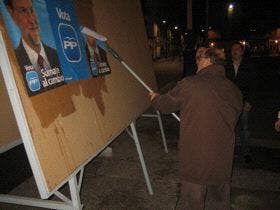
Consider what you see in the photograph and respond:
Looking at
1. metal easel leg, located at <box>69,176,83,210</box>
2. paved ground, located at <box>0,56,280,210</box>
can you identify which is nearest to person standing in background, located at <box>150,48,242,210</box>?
metal easel leg, located at <box>69,176,83,210</box>

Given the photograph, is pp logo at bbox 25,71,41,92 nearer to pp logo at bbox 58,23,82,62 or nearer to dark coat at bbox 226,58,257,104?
pp logo at bbox 58,23,82,62

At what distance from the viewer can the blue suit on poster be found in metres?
2.12

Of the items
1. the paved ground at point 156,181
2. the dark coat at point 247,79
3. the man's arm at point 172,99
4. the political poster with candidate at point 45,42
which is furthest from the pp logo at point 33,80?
the dark coat at point 247,79

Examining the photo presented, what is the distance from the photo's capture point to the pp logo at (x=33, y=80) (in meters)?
1.74

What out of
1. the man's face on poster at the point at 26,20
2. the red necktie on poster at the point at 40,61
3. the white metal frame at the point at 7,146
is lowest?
the white metal frame at the point at 7,146

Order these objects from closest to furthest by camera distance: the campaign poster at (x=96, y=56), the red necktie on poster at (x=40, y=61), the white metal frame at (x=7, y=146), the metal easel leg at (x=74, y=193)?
the red necktie on poster at (x=40, y=61), the metal easel leg at (x=74, y=193), the campaign poster at (x=96, y=56), the white metal frame at (x=7, y=146)

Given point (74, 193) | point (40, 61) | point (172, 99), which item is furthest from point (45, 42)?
point (172, 99)

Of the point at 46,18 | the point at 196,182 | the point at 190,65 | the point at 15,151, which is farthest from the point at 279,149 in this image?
the point at 46,18

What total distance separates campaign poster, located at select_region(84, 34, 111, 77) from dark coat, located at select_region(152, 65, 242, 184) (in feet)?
2.06

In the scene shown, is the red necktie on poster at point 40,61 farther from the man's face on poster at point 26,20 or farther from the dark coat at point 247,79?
the dark coat at point 247,79

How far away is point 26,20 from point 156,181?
334cm

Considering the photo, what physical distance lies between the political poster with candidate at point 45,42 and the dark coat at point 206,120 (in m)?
0.91

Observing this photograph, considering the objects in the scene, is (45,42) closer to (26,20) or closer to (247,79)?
(26,20)

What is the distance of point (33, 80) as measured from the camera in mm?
1781
